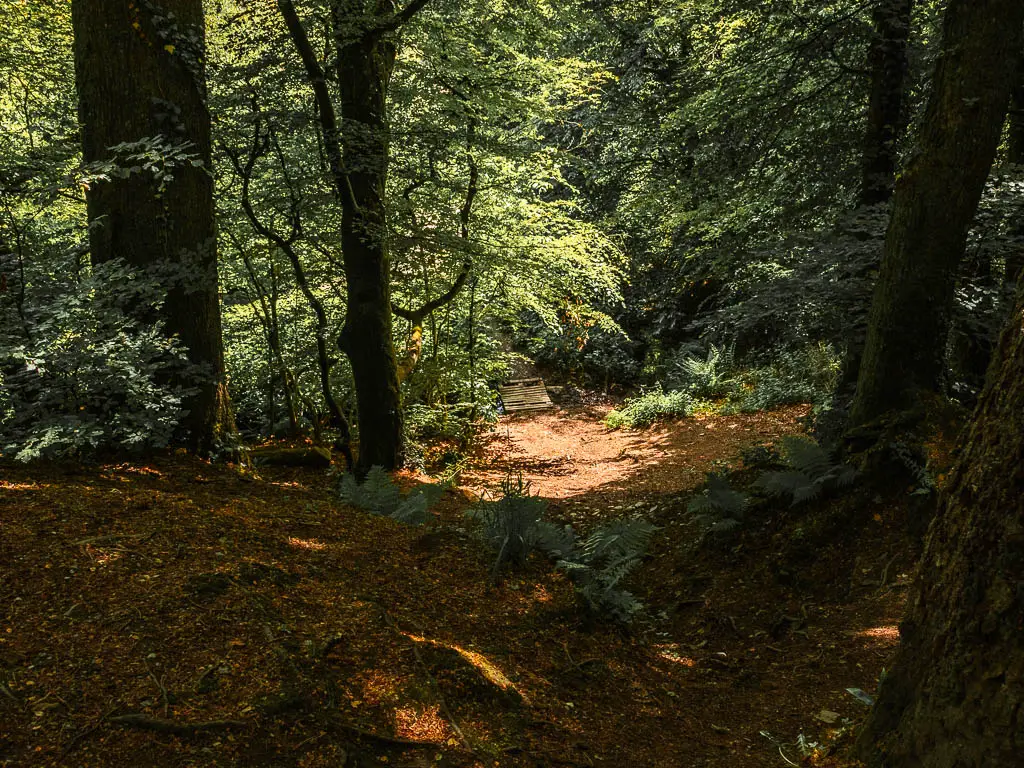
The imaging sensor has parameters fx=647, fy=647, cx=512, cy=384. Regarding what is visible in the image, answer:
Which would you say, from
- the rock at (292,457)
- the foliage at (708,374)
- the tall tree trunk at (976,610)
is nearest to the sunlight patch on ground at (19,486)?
the rock at (292,457)

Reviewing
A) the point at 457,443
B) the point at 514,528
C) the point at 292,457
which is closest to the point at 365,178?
the point at 292,457

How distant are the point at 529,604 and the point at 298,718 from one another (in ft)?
6.52

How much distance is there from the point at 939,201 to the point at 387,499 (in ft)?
16.2

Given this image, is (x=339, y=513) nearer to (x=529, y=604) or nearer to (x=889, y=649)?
(x=529, y=604)

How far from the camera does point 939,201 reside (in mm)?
4668

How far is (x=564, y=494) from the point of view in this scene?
9219mm

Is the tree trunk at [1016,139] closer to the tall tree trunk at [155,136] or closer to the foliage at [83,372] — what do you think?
the tall tree trunk at [155,136]

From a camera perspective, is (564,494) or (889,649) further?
(564,494)

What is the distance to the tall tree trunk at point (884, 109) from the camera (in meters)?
6.65

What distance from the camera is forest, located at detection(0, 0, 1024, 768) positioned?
7.00 feet

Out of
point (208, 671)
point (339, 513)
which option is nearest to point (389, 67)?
point (339, 513)

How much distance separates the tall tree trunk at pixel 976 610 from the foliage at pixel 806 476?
10.3 ft

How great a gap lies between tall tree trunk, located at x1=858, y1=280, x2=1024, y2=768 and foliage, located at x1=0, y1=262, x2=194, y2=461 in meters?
4.39

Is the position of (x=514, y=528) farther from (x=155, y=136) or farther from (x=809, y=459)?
(x=155, y=136)
